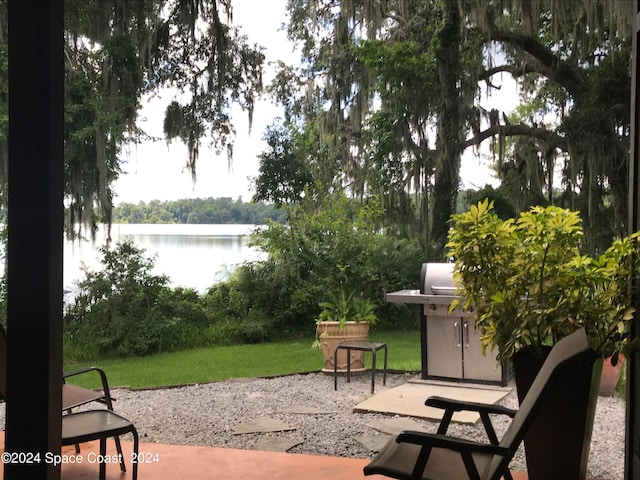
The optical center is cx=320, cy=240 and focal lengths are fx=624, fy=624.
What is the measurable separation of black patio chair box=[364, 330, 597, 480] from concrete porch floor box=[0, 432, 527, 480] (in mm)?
706

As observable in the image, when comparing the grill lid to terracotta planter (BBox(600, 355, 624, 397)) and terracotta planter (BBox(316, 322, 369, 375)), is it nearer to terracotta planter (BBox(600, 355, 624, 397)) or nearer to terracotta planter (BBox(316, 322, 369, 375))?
terracotta planter (BBox(316, 322, 369, 375))

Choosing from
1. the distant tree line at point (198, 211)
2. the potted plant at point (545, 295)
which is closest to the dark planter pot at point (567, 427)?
the potted plant at point (545, 295)

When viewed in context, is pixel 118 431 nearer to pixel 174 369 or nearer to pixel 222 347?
pixel 174 369

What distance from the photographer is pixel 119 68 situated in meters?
7.93

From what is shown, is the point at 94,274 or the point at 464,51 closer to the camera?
the point at 94,274

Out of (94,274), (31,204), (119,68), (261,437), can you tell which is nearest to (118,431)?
(31,204)

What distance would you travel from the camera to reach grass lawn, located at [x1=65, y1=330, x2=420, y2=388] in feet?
18.6

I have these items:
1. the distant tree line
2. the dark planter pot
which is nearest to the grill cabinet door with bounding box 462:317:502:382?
the dark planter pot

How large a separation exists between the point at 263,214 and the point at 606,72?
4994 millimetres

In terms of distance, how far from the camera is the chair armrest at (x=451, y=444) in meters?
1.65

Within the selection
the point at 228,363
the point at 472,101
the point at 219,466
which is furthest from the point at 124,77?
the point at 219,466

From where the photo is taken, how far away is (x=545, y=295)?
240 centimetres

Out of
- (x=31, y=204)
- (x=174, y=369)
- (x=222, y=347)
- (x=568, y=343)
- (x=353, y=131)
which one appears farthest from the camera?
(x=353, y=131)

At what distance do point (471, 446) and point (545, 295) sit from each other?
3.10 ft
